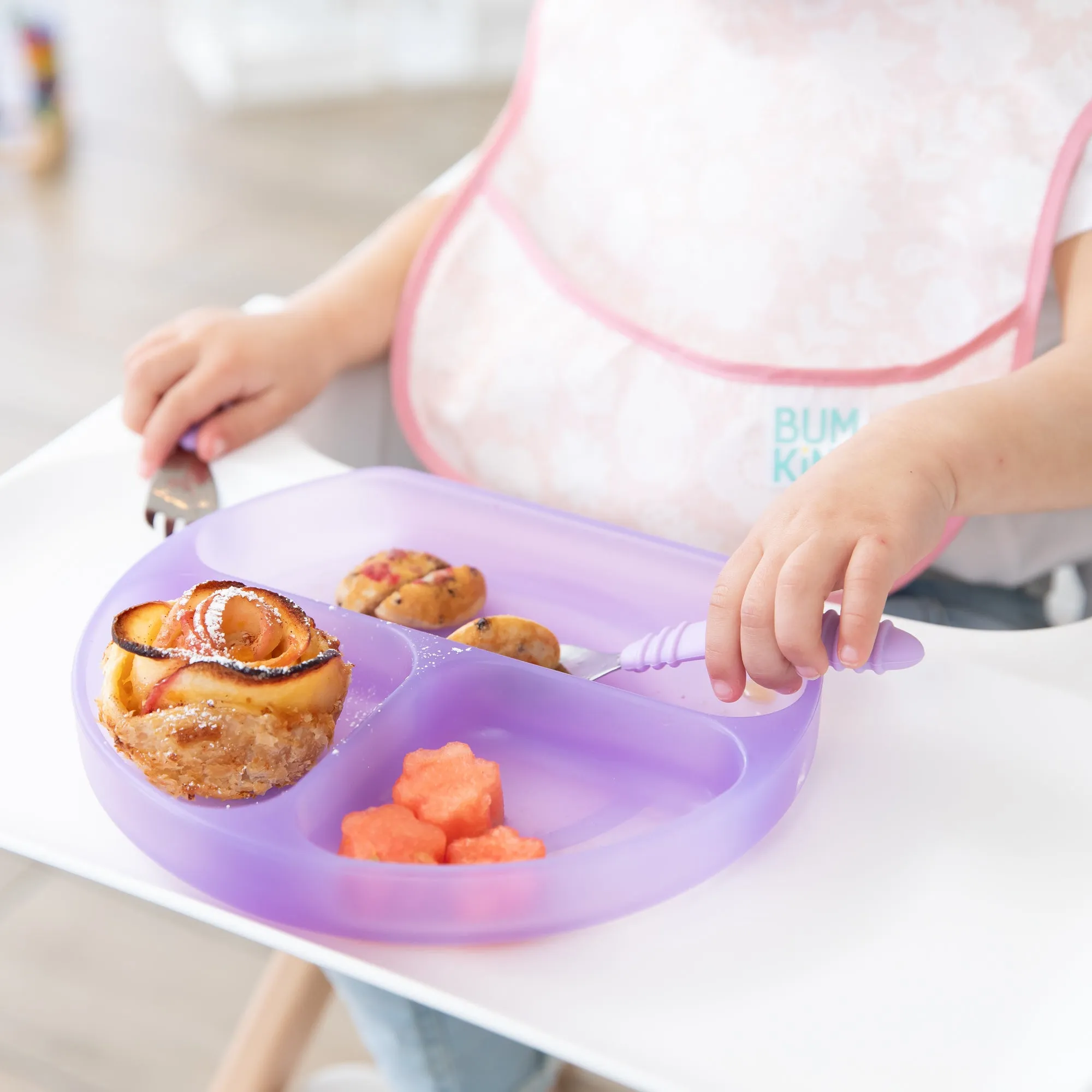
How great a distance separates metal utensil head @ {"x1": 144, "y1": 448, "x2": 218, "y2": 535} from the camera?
72cm

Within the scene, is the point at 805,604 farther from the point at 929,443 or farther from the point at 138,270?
the point at 138,270

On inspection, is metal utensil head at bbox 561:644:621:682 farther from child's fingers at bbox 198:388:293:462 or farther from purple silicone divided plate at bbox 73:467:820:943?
child's fingers at bbox 198:388:293:462

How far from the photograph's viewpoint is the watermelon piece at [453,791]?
0.52 m

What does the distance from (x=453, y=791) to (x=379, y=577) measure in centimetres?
15

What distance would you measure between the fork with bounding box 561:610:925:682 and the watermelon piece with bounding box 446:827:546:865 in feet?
0.33

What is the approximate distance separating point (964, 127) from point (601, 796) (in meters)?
0.48

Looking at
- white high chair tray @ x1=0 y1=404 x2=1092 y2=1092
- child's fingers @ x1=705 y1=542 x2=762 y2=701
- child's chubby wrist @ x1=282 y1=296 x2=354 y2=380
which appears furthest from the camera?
child's chubby wrist @ x1=282 y1=296 x2=354 y2=380

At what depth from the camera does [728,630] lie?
0.57 m

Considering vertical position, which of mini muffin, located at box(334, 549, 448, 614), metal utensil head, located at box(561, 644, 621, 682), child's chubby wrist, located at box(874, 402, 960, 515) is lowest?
metal utensil head, located at box(561, 644, 621, 682)

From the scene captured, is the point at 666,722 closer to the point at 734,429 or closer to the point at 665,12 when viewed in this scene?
the point at 734,429

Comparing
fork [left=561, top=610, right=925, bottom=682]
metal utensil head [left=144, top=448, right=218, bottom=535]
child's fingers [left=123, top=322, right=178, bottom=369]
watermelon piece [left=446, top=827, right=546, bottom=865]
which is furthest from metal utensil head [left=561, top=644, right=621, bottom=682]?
child's fingers [left=123, top=322, right=178, bottom=369]

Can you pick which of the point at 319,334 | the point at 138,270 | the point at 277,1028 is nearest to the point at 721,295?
the point at 319,334

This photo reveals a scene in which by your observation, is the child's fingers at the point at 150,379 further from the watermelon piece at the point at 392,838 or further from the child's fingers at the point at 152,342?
the watermelon piece at the point at 392,838

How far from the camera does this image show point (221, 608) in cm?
54
